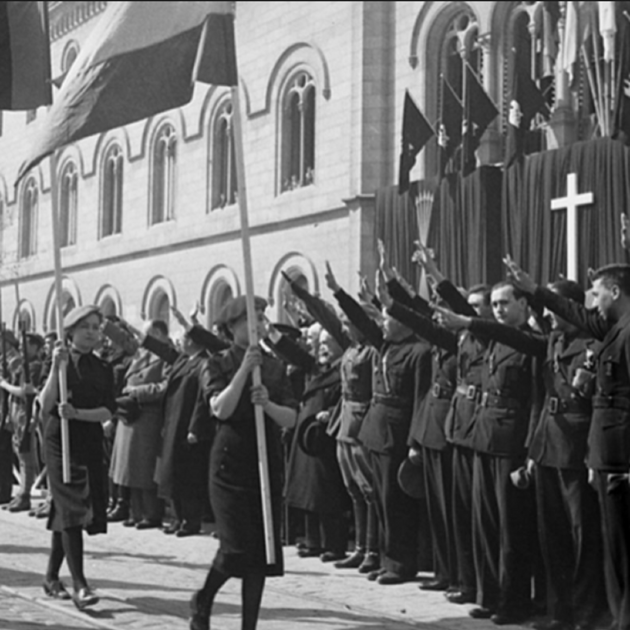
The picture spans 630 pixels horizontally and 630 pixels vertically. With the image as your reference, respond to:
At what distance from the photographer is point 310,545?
10406 mm

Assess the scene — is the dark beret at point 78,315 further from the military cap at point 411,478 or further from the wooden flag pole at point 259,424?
the military cap at point 411,478

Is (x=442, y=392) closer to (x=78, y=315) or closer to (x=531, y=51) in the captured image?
(x=78, y=315)

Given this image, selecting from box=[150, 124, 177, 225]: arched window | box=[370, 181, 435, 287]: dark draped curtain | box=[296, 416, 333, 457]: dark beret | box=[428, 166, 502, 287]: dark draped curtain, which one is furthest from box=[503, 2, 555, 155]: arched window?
box=[150, 124, 177, 225]: arched window

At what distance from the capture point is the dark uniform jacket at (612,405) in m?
6.73

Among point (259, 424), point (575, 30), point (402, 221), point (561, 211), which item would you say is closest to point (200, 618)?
point (259, 424)

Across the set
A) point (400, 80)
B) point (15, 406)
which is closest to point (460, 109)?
point (400, 80)

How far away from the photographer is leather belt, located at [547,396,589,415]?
729cm

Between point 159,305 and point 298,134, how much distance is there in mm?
6528

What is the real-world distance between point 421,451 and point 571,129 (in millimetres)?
9629

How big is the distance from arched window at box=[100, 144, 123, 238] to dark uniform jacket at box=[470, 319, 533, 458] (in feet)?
79.2

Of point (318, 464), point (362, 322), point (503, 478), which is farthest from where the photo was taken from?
point (318, 464)

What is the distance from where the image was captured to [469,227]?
1727cm

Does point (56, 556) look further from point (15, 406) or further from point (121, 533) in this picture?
point (15, 406)

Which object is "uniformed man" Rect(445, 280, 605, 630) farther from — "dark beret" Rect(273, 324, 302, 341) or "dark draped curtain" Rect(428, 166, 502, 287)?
"dark draped curtain" Rect(428, 166, 502, 287)
